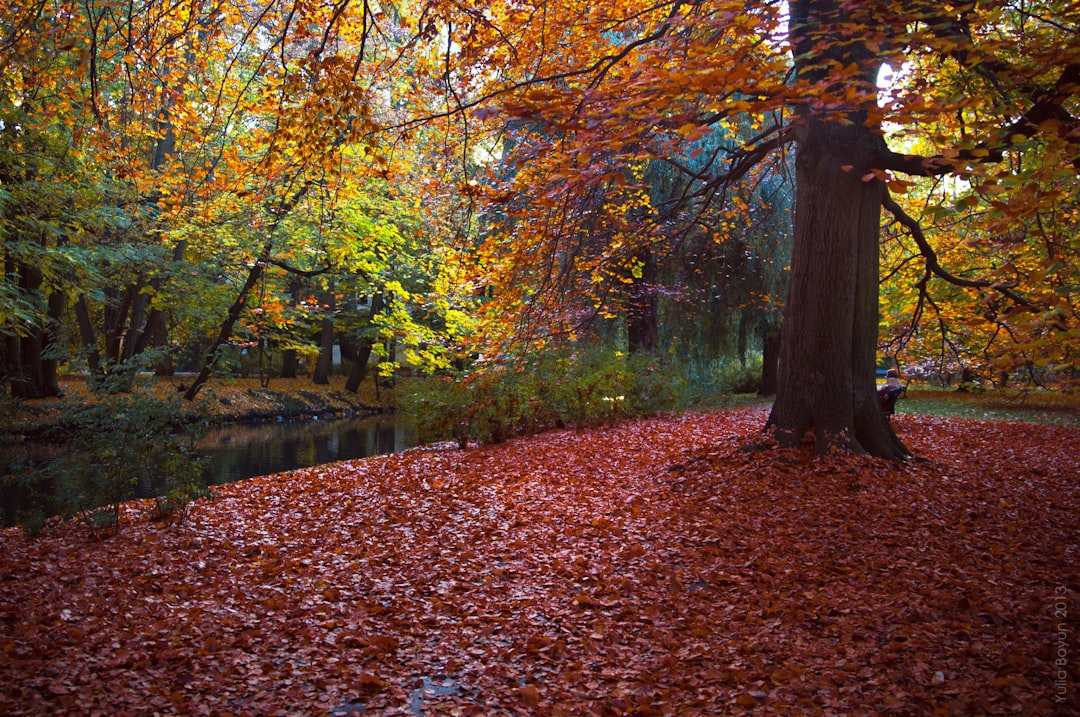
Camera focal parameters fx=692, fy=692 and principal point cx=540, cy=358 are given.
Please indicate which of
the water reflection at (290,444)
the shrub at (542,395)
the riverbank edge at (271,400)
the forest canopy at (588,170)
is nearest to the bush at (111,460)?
the forest canopy at (588,170)

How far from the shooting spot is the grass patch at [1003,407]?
464 inches

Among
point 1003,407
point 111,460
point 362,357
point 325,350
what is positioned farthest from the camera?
point 325,350

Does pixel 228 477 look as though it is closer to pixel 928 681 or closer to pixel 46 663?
pixel 46 663

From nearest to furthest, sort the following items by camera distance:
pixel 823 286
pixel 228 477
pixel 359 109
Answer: pixel 359 109, pixel 823 286, pixel 228 477

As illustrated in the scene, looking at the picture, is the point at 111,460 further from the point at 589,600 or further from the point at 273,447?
the point at 273,447

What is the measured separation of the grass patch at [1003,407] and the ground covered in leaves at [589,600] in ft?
19.9

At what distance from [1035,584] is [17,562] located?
5945 millimetres

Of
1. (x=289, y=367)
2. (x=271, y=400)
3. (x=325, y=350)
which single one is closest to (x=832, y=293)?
(x=271, y=400)

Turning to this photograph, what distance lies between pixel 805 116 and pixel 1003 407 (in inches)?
464

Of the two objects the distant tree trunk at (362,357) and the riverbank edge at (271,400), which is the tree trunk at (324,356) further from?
the distant tree trunk at (362,357)

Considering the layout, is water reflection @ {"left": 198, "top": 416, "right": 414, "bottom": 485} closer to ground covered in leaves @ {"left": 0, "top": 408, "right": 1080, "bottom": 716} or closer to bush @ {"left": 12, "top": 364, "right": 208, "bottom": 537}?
bush @ {"left": 12, "top": 364, "right": 208, "bottom": 537}

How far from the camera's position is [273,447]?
1376cm

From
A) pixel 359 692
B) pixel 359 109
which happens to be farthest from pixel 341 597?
pixel 359 109

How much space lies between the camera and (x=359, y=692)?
9.73ft
